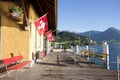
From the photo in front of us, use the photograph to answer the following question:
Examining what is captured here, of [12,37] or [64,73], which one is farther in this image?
[12,37]

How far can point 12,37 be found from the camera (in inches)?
637

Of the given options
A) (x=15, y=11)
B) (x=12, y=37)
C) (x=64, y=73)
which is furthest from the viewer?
(x=12, y=37)

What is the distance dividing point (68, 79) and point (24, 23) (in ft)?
16.3

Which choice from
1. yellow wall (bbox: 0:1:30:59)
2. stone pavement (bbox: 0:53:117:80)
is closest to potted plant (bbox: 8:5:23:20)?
Answer: yellow wall (bbox: 0:1:30:59)

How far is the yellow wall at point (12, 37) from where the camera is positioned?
15.8 m

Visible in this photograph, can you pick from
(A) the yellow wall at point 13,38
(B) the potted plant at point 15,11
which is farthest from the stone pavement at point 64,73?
(B) the potted plant at point 15,11

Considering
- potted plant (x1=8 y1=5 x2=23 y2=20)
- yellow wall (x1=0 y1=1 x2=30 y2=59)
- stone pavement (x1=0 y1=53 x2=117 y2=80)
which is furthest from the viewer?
yellow wall (x1=0 y1=1 x2=30 y2=59)

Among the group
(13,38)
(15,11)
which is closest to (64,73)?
(13,38)

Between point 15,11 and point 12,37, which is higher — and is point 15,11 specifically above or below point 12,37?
above

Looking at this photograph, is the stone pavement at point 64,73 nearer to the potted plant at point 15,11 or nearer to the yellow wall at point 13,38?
the yellow wall at point 13,38

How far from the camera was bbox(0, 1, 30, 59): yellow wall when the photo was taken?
15812 mm

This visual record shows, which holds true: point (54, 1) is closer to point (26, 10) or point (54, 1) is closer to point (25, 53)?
point (26, 10)

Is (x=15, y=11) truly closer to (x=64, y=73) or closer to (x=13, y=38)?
(x=13, y=38)

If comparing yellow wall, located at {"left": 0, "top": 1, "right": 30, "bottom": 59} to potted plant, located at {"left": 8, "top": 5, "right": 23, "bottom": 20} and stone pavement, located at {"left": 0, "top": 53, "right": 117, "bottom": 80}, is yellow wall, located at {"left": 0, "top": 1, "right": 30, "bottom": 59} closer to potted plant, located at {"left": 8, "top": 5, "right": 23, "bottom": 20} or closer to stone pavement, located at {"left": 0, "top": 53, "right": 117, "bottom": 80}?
potted plant, located at {"left": 8, "top": 5, "right": 23, "bottom": 20}
